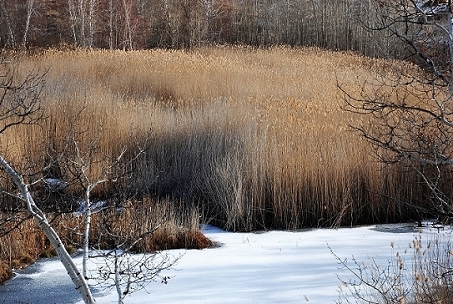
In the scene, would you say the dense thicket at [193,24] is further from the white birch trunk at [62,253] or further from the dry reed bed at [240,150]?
the white birch trunk at [62,253]

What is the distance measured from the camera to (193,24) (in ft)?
76.8

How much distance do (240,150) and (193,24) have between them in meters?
17.5

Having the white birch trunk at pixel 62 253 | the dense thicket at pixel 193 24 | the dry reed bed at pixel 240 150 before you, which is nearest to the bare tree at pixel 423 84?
the dry reed bed at pixel 240 150

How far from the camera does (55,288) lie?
462 centimetres

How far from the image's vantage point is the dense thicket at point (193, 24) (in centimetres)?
2330

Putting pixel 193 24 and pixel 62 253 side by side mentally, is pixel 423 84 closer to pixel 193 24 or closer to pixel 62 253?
pixel 62 253

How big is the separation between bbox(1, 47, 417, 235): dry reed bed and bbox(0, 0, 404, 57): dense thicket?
13.2m

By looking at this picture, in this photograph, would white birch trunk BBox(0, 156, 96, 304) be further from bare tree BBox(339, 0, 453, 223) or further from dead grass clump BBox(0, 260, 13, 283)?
dead grass clump BBox(0, 260, 13, 283)

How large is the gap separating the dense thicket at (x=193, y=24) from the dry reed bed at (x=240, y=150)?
13.2m

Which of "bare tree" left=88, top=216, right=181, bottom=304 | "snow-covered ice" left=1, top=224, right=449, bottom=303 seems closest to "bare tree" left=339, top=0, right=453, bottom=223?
"snow-covered ice" left=1, top=224, right=449, bottom=303

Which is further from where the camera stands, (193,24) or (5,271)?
(193,24)

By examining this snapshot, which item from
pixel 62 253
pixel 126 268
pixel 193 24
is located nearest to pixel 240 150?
pixel 126 268

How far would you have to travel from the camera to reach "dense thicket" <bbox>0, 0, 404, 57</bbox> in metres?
23.3

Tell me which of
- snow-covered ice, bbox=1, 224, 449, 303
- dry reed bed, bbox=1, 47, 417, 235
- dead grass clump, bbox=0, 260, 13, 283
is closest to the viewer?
snow-covered ice, bbox=1, 224, 449, 303
